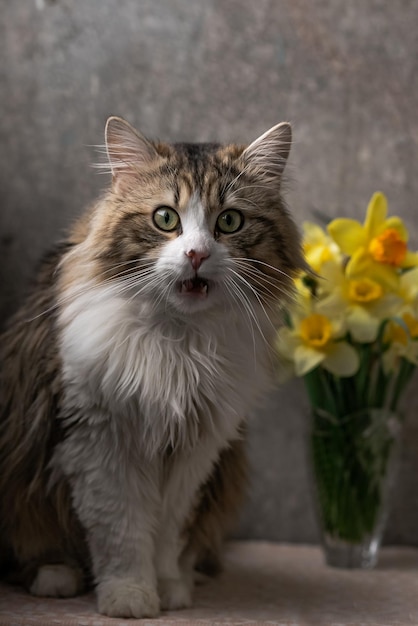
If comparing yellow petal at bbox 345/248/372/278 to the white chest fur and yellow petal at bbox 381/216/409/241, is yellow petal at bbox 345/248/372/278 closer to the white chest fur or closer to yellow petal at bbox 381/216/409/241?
yellow petal at bbox 381/216/409/241

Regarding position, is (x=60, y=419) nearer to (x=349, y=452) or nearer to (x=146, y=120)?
(x=349, y=452)

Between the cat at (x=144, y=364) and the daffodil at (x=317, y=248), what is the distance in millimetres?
236

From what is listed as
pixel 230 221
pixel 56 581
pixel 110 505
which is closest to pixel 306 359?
pixel 230 221

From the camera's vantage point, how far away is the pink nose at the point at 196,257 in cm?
115

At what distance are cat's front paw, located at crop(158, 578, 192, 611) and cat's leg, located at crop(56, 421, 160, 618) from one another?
53 millimetres

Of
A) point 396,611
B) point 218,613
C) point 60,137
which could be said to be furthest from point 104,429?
point 60,137

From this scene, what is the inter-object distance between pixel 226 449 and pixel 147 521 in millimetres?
221

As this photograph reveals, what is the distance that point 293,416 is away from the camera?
1.87 m

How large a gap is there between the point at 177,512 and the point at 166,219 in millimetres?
527

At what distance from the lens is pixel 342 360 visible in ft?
5.12

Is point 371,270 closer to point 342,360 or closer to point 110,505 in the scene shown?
point 342,360

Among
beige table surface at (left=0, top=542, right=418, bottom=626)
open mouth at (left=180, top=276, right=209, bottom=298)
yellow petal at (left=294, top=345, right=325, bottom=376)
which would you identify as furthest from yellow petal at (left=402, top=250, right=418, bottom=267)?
beige table surface at (left=0, top=542, right=418, bottom=626)

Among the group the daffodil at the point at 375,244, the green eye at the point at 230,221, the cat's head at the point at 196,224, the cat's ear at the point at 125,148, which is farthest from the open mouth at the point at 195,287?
the daffodil at the point at 375,244

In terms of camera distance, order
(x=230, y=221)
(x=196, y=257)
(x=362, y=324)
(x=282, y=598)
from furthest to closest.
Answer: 1. (x=362, y=324)
2. (x=282, y=598)
3. (x=230, y=221)
4. (x=196, y=257)
